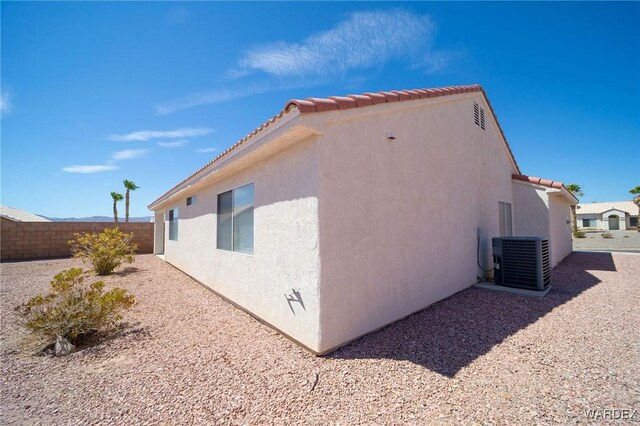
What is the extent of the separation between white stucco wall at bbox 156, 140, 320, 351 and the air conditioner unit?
6.23 metres

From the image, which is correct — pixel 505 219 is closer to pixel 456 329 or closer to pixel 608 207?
pixel 456 329

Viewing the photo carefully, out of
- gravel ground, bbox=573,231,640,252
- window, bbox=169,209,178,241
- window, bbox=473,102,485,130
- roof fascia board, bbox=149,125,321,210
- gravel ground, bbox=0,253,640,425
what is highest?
window, bbox=473,102,485,130

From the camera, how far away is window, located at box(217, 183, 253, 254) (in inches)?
223

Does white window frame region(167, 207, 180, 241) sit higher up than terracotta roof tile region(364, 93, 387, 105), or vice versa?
terracotta roof tile region(364, 93, 387, 105)

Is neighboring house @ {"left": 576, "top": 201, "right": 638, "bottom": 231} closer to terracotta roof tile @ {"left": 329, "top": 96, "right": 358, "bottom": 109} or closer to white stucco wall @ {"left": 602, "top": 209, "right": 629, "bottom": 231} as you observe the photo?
white stucco wall @ {"left": 602, "top": 209, "right": 629, "bottom": 231}

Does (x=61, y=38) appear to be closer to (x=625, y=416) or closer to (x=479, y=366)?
(x=479, y=366)

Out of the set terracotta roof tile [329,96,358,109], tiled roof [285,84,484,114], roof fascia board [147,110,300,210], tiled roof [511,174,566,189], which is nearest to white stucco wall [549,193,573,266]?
tiled roof [511,174,566,189]

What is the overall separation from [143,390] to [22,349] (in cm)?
296

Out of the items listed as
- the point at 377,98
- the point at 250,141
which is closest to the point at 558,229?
the point at 377,98

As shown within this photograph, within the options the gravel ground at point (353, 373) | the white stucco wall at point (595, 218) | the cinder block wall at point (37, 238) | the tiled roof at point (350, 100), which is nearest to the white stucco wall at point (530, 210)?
the gravel ground at point (353, 373)

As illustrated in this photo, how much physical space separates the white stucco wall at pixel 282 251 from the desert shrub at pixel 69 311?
1.91 metres

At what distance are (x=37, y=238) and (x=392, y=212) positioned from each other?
21802 millimetres

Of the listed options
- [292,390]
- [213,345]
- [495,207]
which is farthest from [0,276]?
[495,207]

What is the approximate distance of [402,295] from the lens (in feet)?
16.1
